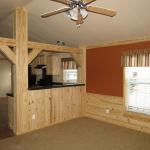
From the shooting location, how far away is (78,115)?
6043mm

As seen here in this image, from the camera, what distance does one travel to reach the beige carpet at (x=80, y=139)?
12.4 feet

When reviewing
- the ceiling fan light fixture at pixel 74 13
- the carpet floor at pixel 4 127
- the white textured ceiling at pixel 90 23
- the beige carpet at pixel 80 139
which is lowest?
the beige carpet at pixel 80 139

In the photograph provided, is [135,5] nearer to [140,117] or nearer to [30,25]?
[140,117]

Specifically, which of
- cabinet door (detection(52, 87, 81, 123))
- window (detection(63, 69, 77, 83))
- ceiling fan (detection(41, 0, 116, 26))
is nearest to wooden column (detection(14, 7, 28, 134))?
cabinet door (detection(52, 87, 81, 123))

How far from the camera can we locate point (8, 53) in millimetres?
4344

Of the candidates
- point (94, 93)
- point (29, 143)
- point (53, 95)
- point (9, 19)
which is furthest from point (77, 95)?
point (9, 19)

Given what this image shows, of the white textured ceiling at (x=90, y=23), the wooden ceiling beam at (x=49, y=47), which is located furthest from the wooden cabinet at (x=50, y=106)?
the white textured ceiling at (x=90, y=23)

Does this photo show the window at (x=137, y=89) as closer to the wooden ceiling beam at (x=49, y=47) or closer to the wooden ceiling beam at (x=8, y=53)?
the wooden ceiling beam at (x=49, y=47)

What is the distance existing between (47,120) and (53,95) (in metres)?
0.72

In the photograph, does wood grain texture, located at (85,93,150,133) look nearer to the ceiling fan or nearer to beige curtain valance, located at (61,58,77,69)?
beige curtain valance, located at (61,58,77,69)

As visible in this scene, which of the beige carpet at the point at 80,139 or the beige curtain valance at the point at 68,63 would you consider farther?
the beige curtain valance at the point at 68,63

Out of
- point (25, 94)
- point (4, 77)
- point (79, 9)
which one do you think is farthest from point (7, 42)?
point (4, 77)

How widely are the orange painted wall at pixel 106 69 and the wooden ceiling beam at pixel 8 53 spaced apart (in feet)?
8.57

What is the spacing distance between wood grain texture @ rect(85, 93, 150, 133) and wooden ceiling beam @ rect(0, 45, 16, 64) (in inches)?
111
